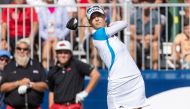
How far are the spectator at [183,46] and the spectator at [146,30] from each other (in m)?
0.34

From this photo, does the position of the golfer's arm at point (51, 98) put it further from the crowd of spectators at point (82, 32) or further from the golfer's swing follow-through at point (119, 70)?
the golfer's swing follow-through at point (119, 70)

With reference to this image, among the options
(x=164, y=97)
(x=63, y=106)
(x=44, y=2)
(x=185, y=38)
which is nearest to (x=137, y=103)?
(x=164, y=97)

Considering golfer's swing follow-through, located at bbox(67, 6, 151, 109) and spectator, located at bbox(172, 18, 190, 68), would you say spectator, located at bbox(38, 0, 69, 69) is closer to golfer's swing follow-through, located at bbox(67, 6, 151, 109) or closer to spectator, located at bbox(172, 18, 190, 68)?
spectator, located at bbox(172, 18, 190, 68)

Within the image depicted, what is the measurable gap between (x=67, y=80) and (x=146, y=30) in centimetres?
187

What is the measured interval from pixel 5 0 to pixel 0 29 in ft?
4.81

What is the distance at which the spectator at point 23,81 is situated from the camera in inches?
510

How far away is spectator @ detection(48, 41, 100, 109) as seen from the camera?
12898mm

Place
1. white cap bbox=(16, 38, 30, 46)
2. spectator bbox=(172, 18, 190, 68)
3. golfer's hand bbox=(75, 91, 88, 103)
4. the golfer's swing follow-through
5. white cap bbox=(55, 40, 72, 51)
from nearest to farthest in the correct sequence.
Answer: the golfer's swing follow-through, golfer's hand bbox=(75, 91, 88, 103), white cap bbox=(55, 40, 72, 51), white cap bbox=(16, 38, 30, 46), spectator bbox=(172, 18, 190, 68)

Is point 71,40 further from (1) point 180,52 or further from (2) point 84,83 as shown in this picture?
(1) point 180,52

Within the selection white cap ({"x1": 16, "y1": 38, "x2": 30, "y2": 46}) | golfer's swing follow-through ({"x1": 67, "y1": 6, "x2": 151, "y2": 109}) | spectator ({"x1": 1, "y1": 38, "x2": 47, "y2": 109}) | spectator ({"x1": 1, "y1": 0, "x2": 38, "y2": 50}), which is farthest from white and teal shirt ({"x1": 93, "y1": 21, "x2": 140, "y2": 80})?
spectator ({"x1": 1, "y1": 0, "x2": 38, "y2": 50})

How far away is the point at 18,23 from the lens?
1408 centimetres

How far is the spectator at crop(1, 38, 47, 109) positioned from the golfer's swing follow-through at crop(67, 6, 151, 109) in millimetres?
3153

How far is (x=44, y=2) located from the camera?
1484cm

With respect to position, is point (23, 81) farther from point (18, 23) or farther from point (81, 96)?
point (18, 23)
